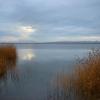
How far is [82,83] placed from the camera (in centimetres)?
965

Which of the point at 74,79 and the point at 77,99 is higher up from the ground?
the point at 74,79

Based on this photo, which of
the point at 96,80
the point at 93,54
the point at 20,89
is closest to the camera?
the point at 96,80

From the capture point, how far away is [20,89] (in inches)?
469

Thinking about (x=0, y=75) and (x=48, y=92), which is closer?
(x=48, y=92)

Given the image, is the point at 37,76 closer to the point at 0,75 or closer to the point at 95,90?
the point at 0,75

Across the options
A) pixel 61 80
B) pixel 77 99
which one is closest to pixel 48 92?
pixel 61 80

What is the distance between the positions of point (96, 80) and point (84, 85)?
54cm

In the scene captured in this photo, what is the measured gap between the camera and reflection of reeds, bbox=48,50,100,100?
9250 mm

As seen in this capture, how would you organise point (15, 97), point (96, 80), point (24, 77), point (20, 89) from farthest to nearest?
1. point (24, 77)
2. point (20, 89)
3. point (15, 97)
4. point (96, 80)

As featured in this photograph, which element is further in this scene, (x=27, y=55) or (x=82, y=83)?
(x=27, y=55)

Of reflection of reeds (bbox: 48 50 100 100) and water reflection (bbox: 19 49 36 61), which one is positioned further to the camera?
water reflection (bbox: 19 49 36 61)

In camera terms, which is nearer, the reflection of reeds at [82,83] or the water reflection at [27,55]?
the reflection of reeds at [82,83]

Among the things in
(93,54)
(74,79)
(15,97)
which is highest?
(93,54)

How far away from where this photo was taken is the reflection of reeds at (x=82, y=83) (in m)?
9.25
